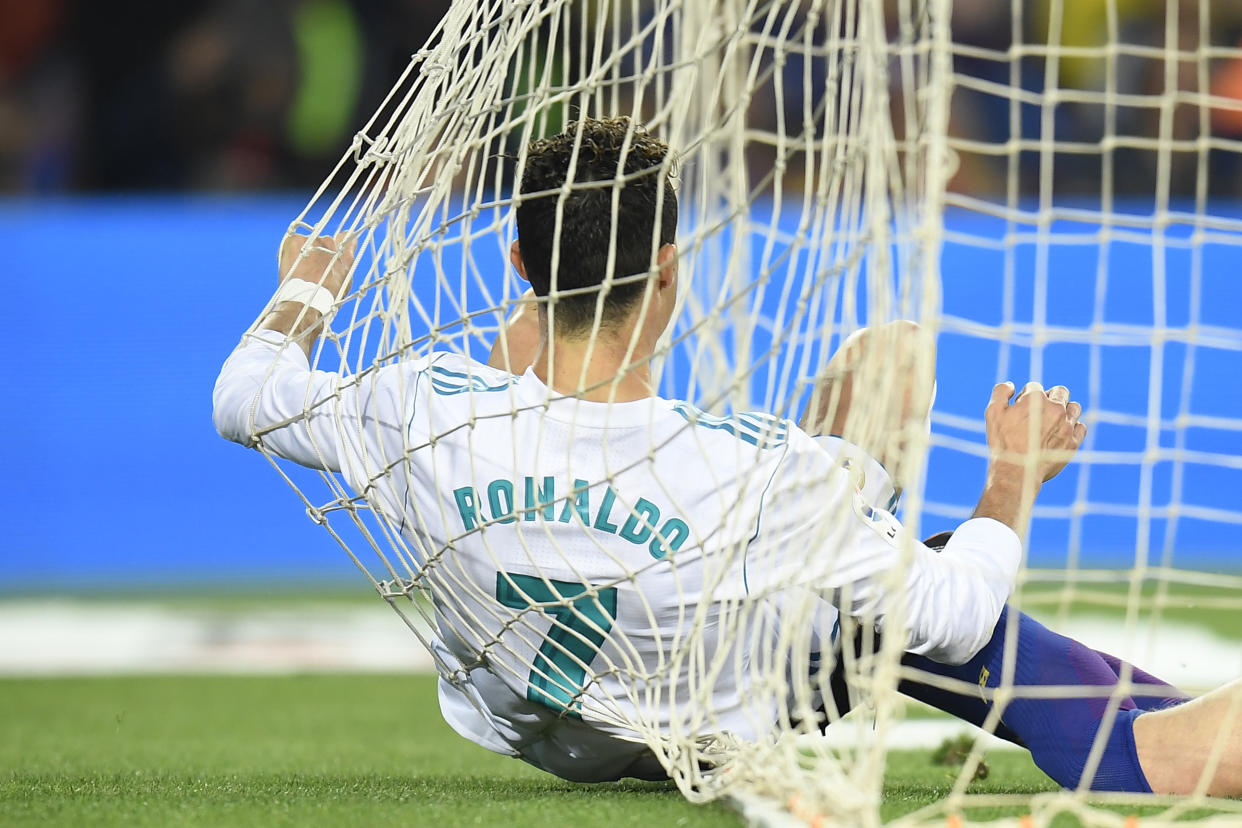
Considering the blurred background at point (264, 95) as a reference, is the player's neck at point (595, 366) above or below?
below

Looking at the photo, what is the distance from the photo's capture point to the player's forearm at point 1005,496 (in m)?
2.34

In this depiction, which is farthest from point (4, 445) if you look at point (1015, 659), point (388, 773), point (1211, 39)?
point (1211, 39)

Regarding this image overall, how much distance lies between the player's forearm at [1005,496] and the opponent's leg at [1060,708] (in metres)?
0.17

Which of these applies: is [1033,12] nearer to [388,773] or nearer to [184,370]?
[184,370]

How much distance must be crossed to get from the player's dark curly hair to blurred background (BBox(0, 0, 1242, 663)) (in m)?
4.07

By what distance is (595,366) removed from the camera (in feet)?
7.66

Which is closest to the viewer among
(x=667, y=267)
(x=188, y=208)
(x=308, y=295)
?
(x=667, y=267)

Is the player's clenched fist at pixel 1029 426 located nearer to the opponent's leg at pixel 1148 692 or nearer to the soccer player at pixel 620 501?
the soccer player at pixel 620 501

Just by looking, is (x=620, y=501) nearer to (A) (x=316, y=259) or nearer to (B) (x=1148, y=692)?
(A) (x=316, y=259)

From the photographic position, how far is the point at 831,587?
2172 millimetres

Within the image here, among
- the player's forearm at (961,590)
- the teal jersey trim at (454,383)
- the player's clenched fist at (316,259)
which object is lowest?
the player's forearm at (961,590)

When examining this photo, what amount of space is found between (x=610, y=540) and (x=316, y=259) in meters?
0.83

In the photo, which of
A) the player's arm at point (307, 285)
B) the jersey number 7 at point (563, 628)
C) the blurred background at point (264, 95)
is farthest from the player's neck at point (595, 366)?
the blurred background at point (264, 95)

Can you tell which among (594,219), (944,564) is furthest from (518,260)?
(944,564)
